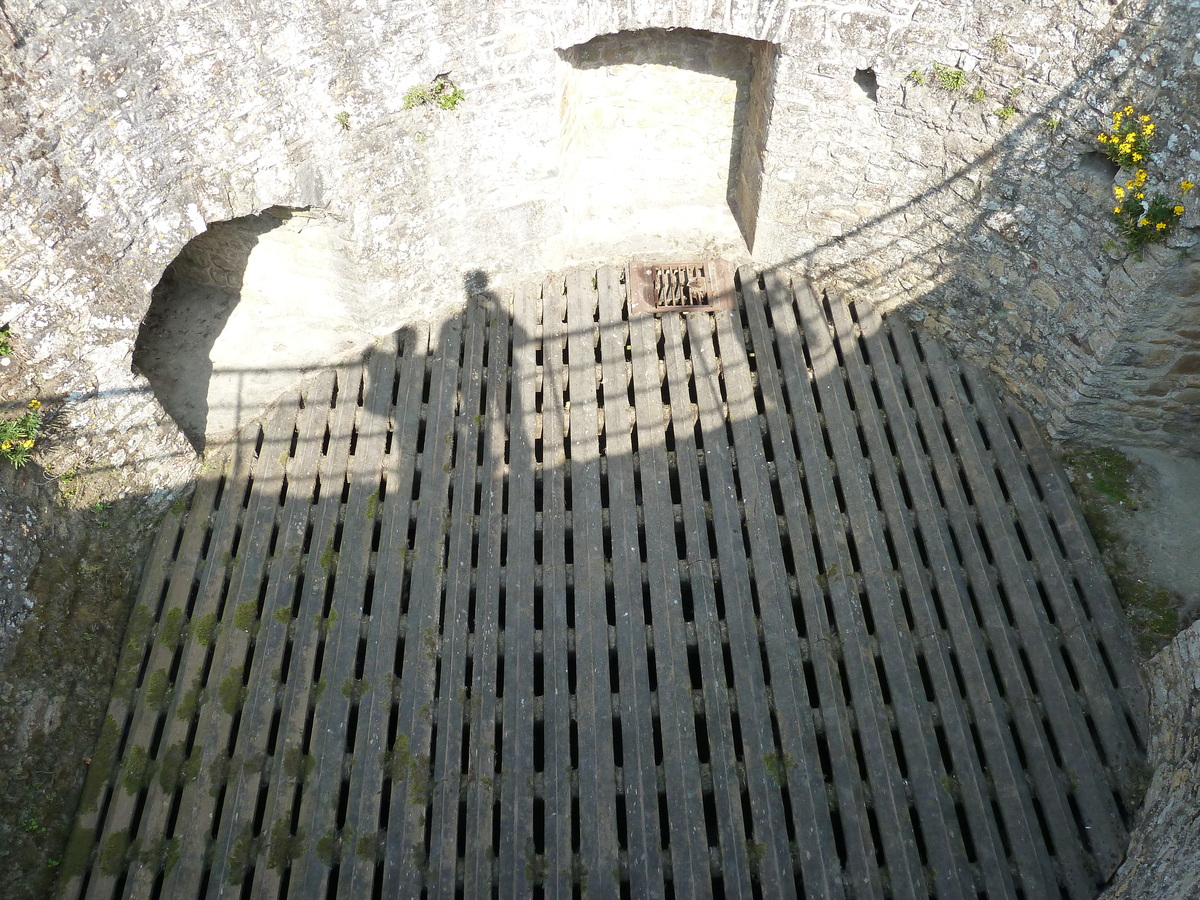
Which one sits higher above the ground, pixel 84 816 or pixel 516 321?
pixel 516 321

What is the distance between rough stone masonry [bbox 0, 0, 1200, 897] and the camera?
3.89 m

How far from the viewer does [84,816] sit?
4055 millimetres

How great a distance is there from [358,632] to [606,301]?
263cm

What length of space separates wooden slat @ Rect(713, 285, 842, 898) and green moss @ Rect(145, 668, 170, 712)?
3045 millimetres

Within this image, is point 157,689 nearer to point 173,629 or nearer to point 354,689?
point 173,629

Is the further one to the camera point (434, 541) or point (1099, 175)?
point (434, 541)

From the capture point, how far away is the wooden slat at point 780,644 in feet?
12.5

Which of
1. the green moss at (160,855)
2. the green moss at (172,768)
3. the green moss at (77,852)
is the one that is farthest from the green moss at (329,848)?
the green moss at (77,852)

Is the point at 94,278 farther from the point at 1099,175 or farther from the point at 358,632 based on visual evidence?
the point at 1099,175

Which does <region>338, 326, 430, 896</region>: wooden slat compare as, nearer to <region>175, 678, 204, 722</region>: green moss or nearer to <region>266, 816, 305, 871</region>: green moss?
<region>266, 816, 305, 871</region>: green moss

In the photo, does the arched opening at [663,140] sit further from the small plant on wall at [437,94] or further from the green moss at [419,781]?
the green moss at [419,781]

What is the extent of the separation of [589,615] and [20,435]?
112 inches

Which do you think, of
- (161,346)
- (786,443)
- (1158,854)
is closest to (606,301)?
(786,443)

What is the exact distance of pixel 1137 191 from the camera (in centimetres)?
A: 405
